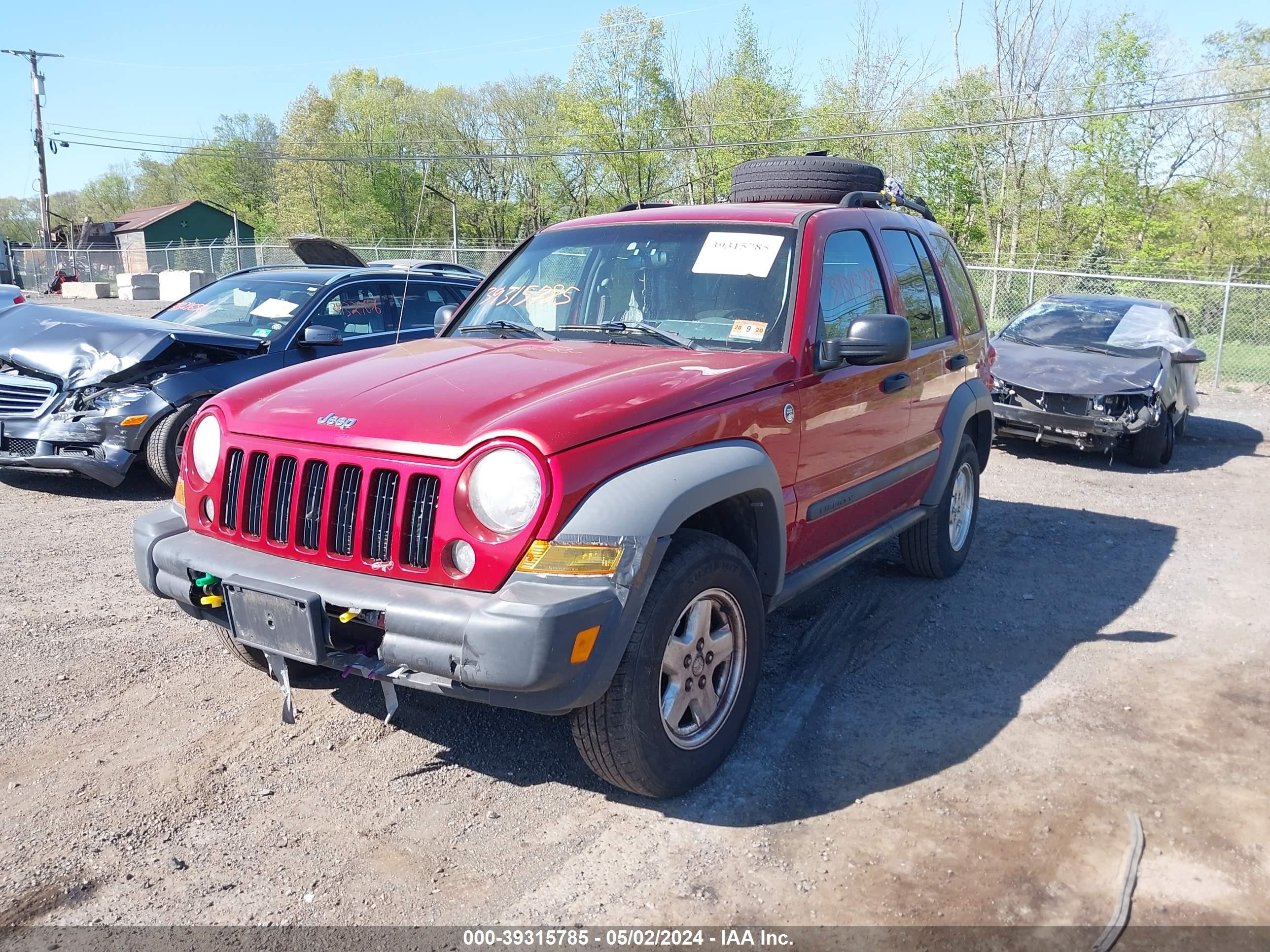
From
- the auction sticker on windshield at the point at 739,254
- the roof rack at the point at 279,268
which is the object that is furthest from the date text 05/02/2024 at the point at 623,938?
the roof rack at the point at 279,268

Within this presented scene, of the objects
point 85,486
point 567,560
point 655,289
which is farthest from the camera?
point 85,486

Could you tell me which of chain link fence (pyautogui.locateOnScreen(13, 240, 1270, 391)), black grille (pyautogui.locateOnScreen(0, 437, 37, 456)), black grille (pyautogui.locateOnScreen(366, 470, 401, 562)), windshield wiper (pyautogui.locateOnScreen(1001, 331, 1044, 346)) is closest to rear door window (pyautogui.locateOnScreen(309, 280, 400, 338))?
black grille (pyautogui.locateOnScreen(0, 437, 37, 456))

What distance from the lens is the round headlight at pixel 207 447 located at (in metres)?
3.41

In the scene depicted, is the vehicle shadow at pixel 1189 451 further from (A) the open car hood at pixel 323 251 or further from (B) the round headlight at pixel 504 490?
(A) the open car hood at pixel 323 251

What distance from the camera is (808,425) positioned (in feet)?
12.6

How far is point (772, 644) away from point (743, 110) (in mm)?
37494

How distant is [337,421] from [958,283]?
3.98m

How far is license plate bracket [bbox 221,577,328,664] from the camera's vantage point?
2.86 metres

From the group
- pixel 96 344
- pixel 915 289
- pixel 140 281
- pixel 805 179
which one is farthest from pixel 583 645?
pixel 140 281

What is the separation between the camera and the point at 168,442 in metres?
6.77

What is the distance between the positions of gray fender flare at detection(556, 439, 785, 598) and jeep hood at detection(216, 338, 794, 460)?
17cm

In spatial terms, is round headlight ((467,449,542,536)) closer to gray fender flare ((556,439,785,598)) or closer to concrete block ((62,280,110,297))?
gray fender flare ((556,439,785,598))

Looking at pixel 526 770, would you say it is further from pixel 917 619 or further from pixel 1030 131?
pixel 1030 131

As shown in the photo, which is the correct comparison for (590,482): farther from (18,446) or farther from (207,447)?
(18,446)
